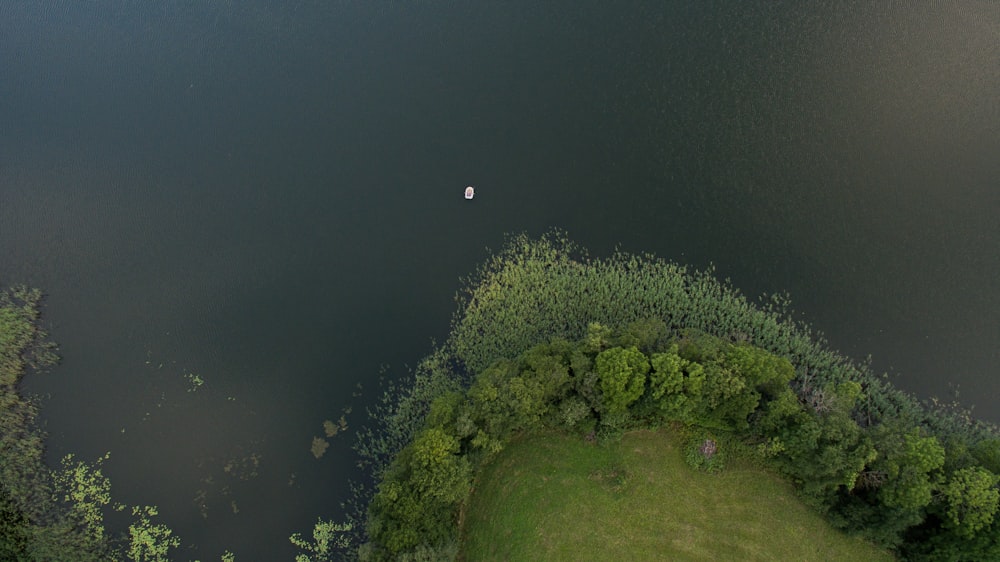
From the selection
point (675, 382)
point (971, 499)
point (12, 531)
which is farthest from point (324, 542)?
point (971, 499)

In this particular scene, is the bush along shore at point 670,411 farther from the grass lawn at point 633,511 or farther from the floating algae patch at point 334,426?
the floating algae patch at point 334,426

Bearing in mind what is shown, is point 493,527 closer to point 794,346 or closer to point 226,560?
point 226,560

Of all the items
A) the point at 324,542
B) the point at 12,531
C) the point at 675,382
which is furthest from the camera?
the point at 12,531

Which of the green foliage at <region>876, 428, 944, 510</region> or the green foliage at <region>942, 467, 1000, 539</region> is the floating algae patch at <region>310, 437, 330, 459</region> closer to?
the green foliage at <region>876, 428, 944, 510</region>

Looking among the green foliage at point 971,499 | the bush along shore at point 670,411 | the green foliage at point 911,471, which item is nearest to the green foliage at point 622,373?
the bush along shore at point 670,411

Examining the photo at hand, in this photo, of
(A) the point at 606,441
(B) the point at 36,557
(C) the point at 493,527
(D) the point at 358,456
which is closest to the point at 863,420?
(A) the point at 606,441

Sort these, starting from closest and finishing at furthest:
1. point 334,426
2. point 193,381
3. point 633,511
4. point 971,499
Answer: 1. point 971,499
2. point 633,511
3. point 334,426
4. point 193,381

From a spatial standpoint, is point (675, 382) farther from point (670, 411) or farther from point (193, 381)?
point (193, 381)
